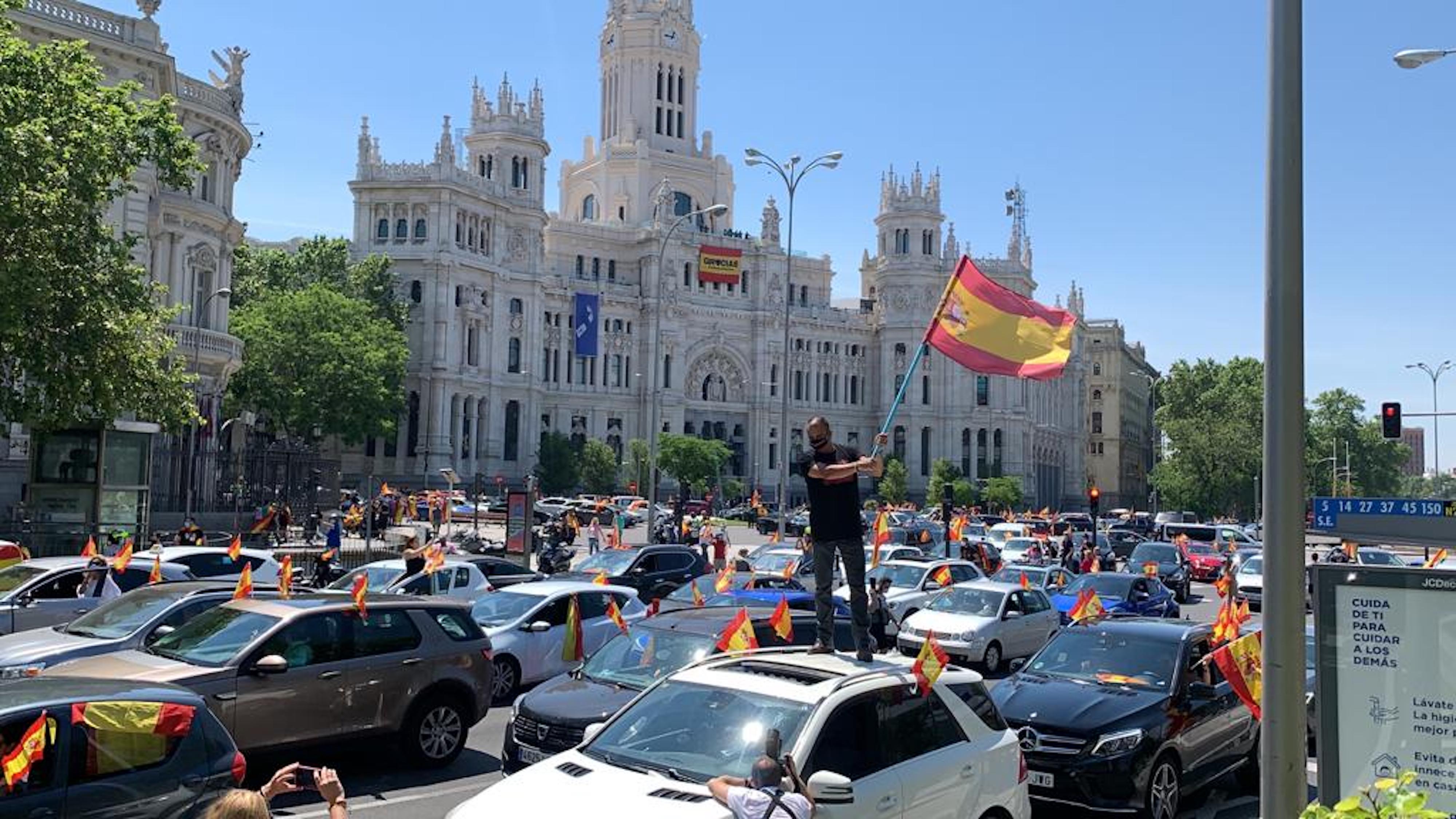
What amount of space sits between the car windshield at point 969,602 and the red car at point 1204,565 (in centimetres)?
2004

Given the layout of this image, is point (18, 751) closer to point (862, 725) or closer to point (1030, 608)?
point (862, 725)

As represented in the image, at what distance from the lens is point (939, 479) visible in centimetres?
9488

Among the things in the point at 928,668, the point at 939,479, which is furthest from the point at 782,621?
the point at 939,479

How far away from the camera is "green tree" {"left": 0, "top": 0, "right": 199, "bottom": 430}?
1978cm

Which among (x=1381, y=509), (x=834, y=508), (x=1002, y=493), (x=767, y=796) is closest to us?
(x=767, y=796)

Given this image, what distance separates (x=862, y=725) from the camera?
7105 mm

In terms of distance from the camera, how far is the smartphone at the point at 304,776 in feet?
16.6

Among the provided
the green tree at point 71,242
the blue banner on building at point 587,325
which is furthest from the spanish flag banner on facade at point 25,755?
the blue banner on building at point 587,325

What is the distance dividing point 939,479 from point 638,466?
27.1 meters

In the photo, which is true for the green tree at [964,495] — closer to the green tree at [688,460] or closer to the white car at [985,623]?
the green tree at [688,460]

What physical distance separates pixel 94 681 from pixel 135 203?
35.6m

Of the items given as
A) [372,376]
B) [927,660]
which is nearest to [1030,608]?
[927,660]

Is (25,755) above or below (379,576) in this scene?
above

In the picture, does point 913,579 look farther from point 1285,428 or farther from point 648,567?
point 1285,428
